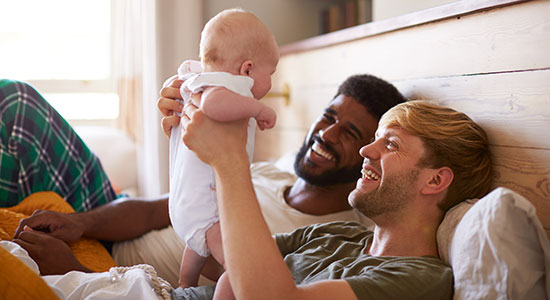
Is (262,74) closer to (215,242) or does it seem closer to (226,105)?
(226,105)

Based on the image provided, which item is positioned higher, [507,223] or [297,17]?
[297,17]

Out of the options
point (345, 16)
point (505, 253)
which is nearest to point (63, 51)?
point (345, 16)

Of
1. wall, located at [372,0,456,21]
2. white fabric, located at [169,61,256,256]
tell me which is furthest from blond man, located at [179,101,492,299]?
wall, located at [372,0,456,21]

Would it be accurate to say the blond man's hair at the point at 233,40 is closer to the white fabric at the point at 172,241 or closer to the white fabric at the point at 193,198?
the white fabric at the point at 193,198

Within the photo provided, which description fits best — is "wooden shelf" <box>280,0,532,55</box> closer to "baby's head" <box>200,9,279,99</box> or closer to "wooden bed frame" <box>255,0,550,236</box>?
"wooden bed frame" <box>255,0,550,236</box>

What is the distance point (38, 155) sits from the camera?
1.77 meters

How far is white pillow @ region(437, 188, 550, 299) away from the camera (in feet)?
3.15

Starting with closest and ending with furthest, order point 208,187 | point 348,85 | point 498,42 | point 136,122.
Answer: point 208,187 < point 498,42 < point 348,85 < point 136,122

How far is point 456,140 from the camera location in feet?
3.94

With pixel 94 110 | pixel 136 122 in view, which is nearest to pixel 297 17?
Result: pixel 136 122

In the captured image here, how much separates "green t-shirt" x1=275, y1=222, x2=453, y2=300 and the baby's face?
1.40 ft

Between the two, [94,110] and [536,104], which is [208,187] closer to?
[536,104]

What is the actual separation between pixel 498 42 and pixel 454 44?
0.17 metres

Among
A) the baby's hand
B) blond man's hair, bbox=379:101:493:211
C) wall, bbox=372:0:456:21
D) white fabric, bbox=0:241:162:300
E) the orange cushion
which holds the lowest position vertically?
white fabric, bbox=0:241:162:300
